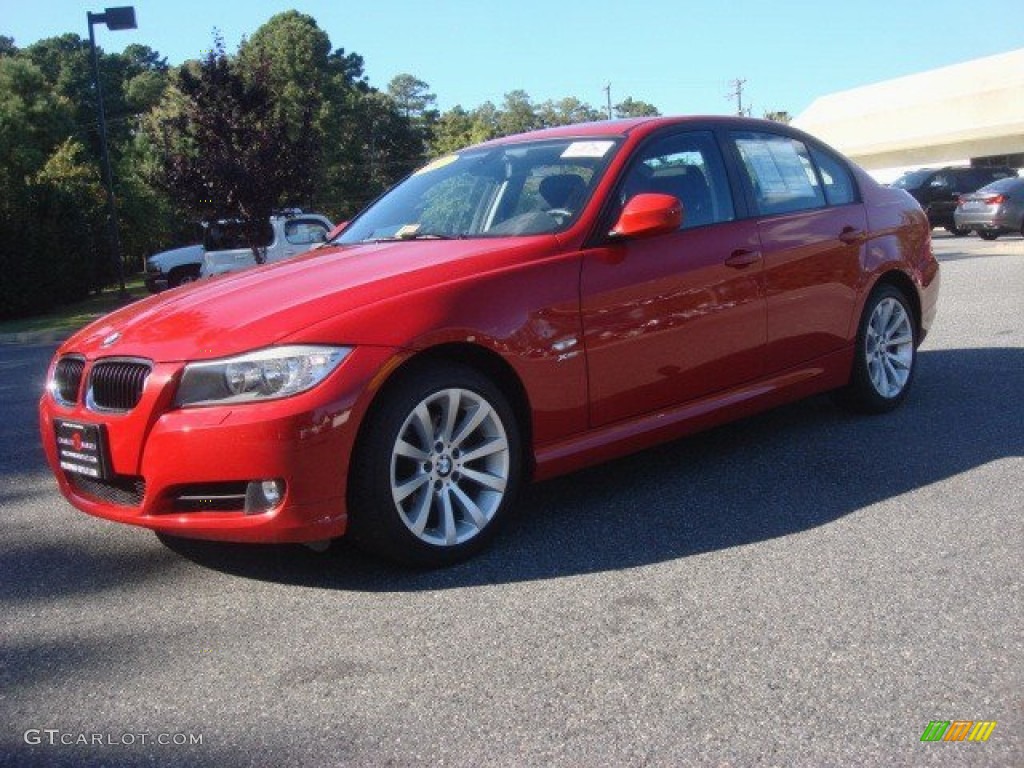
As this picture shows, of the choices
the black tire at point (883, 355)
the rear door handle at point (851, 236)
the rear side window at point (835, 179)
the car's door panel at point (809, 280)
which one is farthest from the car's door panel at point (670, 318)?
the black tire at point (883, 355)

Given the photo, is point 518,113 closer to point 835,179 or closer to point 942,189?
point 942,189

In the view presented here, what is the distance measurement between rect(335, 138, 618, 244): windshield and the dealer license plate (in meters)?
1.68

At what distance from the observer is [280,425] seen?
348 centimetres

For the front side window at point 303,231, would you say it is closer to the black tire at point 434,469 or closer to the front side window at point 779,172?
the front side window at point 779,172

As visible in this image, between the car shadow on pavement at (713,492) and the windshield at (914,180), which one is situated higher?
the windshield at (914,180)

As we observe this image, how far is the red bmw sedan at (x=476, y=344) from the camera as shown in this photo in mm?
3578

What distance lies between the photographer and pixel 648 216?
169 inches

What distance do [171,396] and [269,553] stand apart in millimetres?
882

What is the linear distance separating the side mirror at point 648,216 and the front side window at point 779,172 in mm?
966

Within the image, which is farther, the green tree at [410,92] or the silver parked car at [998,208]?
the green tree at [410,92]

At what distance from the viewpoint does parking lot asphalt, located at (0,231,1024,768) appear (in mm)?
2668

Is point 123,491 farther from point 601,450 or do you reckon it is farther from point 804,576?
point 804,576

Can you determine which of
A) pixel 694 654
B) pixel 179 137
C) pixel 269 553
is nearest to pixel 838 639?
pixel 694 654

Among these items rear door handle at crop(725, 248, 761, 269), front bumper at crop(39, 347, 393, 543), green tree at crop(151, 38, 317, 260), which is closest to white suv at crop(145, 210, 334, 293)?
green tree at crop(151, 38, 317, 260)
